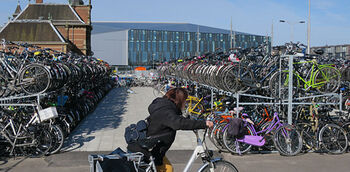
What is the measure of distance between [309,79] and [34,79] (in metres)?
5.64

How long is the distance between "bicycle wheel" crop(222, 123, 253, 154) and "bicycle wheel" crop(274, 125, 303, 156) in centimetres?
48

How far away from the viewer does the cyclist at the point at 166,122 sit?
10.4ft

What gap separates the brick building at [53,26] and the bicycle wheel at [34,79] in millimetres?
32854

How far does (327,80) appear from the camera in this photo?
24.8 ft

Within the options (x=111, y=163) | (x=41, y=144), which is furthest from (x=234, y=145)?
(x=111, y=163)

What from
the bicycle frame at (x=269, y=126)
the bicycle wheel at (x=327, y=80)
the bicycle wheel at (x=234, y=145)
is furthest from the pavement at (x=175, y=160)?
the bicycle wheel at (x=327, y=80)

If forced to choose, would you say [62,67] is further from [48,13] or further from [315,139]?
[48,13]

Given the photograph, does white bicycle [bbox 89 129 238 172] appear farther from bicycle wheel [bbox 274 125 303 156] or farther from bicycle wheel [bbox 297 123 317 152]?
bicycle wheel [bbox 297 123 317 152]

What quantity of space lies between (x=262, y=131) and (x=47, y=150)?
148 inches

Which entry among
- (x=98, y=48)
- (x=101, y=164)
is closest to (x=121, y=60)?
(x=98, y=48)

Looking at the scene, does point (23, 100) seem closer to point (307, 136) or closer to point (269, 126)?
point (269, 126)

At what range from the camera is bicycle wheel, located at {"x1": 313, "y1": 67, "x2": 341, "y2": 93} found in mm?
7500

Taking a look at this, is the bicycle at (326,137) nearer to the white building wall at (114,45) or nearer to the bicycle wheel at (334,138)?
the bicycle wheel at (334,138)

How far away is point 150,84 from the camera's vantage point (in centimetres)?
3003
